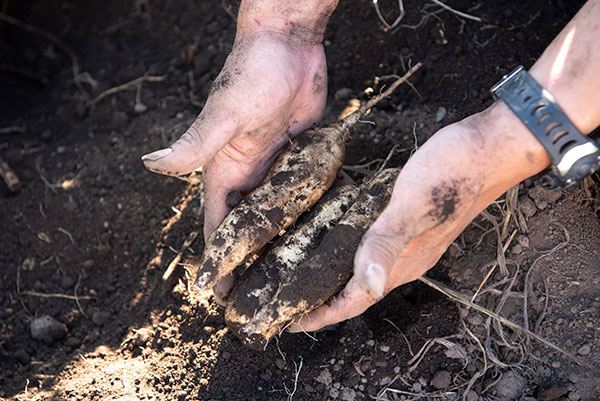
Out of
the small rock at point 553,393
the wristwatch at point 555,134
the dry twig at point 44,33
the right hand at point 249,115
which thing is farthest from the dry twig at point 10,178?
the small rock at point 553,393

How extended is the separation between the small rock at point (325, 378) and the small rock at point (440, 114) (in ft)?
3.34

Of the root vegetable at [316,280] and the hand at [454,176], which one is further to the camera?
the root vegetable at [316,280]

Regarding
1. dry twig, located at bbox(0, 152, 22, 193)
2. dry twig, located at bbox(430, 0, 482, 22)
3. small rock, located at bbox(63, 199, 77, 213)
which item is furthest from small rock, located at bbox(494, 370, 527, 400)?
dry twig, located at bbox(0, 152, 22, 193)

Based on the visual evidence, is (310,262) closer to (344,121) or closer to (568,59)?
(344,121)

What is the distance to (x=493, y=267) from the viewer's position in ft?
5.82

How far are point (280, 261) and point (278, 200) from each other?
0.63 ft

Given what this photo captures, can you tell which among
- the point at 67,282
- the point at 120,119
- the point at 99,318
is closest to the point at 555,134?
the point at 99,318

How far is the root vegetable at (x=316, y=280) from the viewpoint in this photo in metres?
1.59

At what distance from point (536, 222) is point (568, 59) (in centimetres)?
61

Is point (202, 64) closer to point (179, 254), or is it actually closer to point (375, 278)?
point (179, 254)

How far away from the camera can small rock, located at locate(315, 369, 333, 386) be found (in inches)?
68.7

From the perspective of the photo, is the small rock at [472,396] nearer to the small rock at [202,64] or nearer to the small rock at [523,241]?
the small rock at [523,241]

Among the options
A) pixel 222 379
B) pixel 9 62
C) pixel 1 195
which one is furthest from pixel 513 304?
pixel 9 62

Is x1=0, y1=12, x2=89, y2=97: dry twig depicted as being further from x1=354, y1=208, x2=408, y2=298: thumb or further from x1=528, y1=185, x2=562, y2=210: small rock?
x1=528, y1=185, x2=562, y2=210: small rock
